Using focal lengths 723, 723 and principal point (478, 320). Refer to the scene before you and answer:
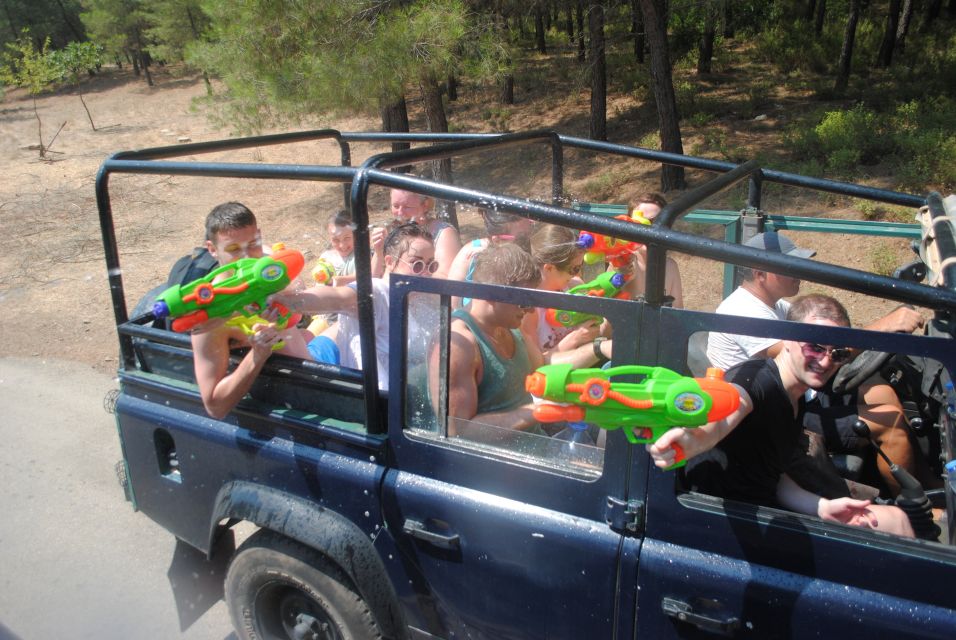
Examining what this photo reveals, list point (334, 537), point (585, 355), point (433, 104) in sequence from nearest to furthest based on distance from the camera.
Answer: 1. point (334, 537)
2. point (585, 355)
3. point (433, 104)

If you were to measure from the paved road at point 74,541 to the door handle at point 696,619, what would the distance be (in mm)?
2168

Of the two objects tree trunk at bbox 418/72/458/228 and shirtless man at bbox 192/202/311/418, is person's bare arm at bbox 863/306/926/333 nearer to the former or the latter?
shirtless man at bbox 192/202/311/418

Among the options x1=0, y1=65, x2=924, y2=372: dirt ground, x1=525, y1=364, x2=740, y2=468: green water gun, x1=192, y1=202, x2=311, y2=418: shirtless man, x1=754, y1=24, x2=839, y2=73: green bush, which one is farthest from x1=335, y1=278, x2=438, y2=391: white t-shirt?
x1=754, y1=24, x2=839, y2=73: green bush

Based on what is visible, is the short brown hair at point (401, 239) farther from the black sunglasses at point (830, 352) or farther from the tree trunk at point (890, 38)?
the tree trunk at point (890, 38)

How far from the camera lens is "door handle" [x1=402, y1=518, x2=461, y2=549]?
2.04 meters

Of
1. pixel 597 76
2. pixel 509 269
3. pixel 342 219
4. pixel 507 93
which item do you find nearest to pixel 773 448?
pixel 509 269

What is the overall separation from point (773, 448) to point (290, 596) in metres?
1.71

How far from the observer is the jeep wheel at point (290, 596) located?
2322mm

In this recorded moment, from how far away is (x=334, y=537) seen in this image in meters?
2.22

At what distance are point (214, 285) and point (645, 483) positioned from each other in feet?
4.42

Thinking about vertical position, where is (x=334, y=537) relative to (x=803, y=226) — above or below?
below

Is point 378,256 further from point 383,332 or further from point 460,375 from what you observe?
point 460,375

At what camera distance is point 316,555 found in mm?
2355

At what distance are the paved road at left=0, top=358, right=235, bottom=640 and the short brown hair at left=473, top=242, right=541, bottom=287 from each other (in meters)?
2.01
